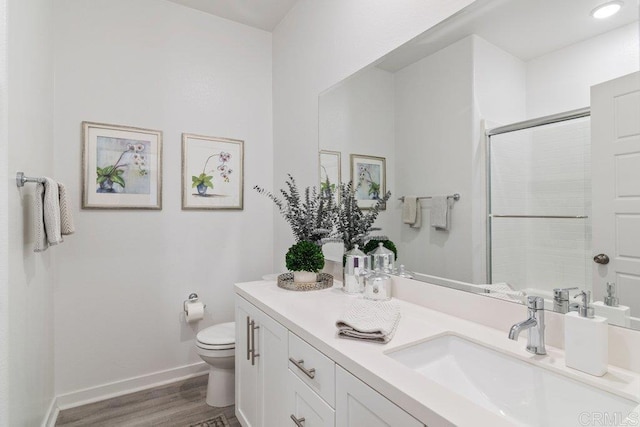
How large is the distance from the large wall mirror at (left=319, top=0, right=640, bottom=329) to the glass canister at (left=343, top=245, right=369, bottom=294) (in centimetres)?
18

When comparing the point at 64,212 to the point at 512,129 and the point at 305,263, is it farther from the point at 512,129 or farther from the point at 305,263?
the point at 512,129

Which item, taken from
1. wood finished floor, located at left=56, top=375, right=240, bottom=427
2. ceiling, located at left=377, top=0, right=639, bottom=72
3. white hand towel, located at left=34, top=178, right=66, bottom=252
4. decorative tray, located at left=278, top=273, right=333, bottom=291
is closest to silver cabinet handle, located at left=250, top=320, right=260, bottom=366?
decorative tray, located at left=278, top=273, right=333, bottom=291

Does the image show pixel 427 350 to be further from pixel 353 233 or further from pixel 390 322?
pixel 353 233

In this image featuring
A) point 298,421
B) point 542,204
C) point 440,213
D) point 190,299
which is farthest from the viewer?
point 190,299

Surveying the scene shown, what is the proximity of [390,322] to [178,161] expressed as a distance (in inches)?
80.0

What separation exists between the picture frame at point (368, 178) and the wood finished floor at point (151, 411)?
1.50 meters

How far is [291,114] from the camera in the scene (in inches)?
99.7

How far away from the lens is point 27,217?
4.79 feet

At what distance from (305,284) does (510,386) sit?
102cm

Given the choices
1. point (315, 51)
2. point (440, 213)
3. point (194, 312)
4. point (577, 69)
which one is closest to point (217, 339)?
point (194, 312)

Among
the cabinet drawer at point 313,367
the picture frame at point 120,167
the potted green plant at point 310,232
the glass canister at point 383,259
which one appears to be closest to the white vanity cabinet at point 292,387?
the cabinet drawer at point 313,367

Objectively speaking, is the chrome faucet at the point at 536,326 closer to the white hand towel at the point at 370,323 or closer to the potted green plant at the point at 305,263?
the white hand towel at the point at 370,323

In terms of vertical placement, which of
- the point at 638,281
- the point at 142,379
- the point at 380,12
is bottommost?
the point at 142,379

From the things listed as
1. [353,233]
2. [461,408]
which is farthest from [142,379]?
[461,408]
